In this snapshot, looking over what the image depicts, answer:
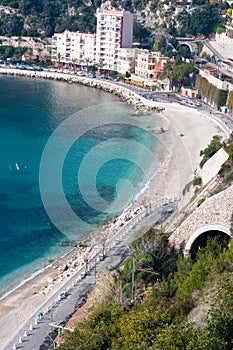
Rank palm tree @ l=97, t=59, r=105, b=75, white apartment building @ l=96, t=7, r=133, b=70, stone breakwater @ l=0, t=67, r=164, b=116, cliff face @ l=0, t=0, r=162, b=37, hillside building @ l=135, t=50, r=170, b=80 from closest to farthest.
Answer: stone breakwater @ l=0, t=67, r=164, b=116
hillside building @ l=135, t=50, r=170, b=80
white apartment building @ l=96, t=7, r=133, b=70
palm tree @ l=97, t=59, r=105, b=75
cliff face @ l=0, t=0, r=162, b=37

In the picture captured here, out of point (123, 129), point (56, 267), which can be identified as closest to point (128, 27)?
point (123, 129)

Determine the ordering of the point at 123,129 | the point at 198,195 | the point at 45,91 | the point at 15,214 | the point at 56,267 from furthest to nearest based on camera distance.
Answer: the point at 45,91, the point at 123,129, the point at 15,214, the point at 198,195, the point at 56,267

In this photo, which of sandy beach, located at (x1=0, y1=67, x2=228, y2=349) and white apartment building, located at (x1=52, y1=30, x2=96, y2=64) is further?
white apartment building, located at (x1=52, y1=30, x2=96, y2=64)

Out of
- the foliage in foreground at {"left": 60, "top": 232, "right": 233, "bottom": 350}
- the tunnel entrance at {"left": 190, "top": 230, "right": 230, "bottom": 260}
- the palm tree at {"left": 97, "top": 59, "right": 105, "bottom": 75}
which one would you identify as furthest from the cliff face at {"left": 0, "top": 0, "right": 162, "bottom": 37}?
the foliage in foreground at {"left": 60, "top": 232, "right": 233, "bottom": 350}

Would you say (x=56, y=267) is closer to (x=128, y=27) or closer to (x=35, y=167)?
(x=35, y=167)

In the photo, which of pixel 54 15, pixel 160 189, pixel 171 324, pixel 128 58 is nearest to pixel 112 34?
Answer: pixel 128 58

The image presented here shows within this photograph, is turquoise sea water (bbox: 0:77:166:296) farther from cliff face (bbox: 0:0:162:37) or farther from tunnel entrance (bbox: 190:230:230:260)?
cliff face (bbox: 0:0:162:37)
